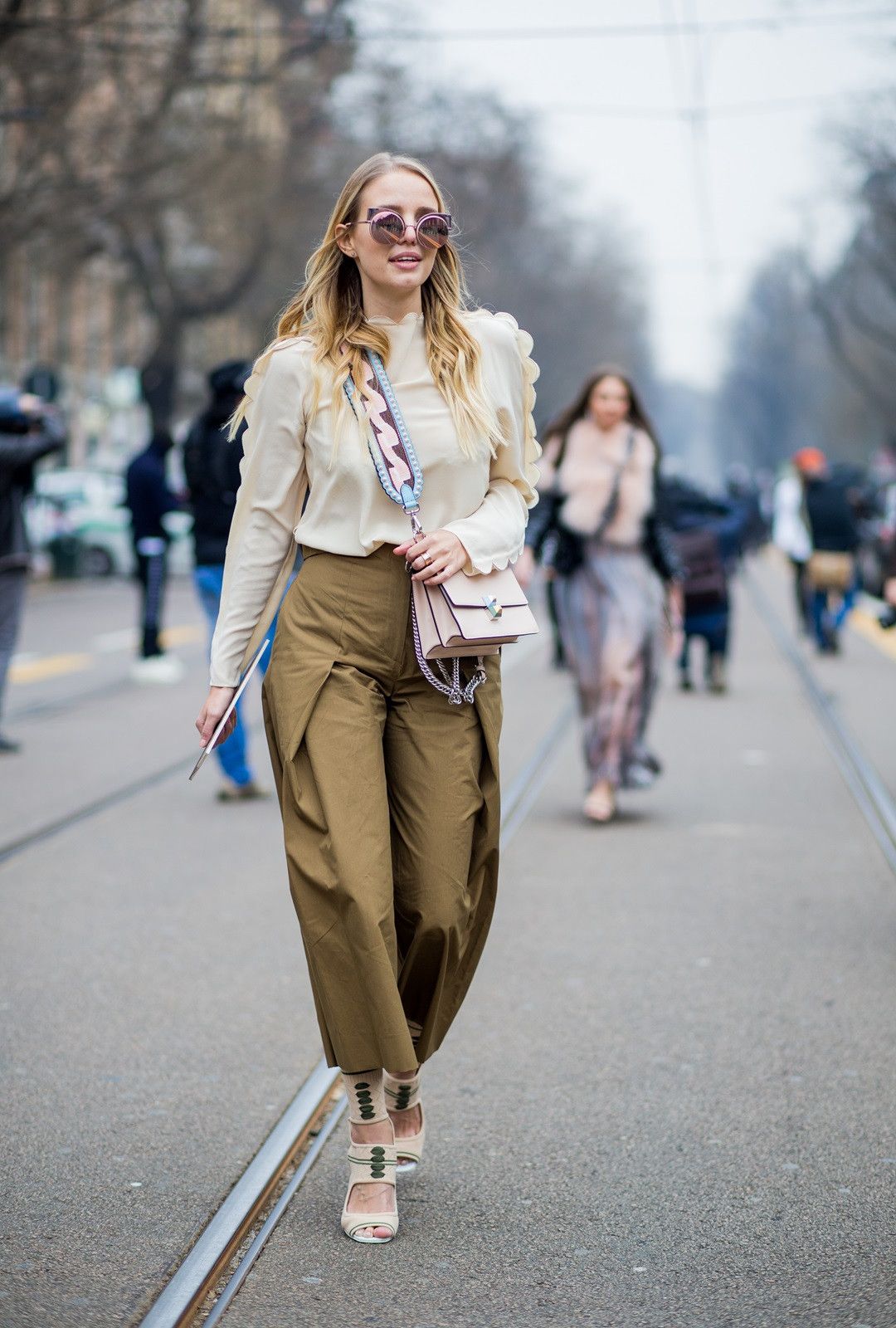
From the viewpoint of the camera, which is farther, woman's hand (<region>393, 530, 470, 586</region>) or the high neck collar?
the high neck collar

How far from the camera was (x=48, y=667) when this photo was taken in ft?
52.2

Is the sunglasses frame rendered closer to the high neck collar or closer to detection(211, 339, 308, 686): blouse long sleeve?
the high neck collar

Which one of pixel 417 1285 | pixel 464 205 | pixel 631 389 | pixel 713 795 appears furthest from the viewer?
pixel 464 205

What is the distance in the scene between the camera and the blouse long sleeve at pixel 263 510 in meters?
3.54

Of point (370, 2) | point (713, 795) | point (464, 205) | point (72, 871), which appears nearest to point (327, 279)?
point (72, 871)

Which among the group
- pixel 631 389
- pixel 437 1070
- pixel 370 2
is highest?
pixel 370 2

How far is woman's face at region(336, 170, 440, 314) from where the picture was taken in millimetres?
3549

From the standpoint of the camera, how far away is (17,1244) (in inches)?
137

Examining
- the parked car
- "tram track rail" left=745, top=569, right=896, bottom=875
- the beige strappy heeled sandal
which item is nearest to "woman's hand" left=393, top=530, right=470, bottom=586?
the beige strappy heeled sandal

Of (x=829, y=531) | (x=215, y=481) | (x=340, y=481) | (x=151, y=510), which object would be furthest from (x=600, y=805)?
(x=829, y=531)

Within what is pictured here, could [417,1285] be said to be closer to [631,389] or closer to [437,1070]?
[437,1070]

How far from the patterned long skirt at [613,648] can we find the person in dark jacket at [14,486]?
3273mm

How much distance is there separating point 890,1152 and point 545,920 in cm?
241

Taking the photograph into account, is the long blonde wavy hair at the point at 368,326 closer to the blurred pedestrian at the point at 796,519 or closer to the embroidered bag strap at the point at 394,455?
the embroidered bag strap at the point at 394,455
